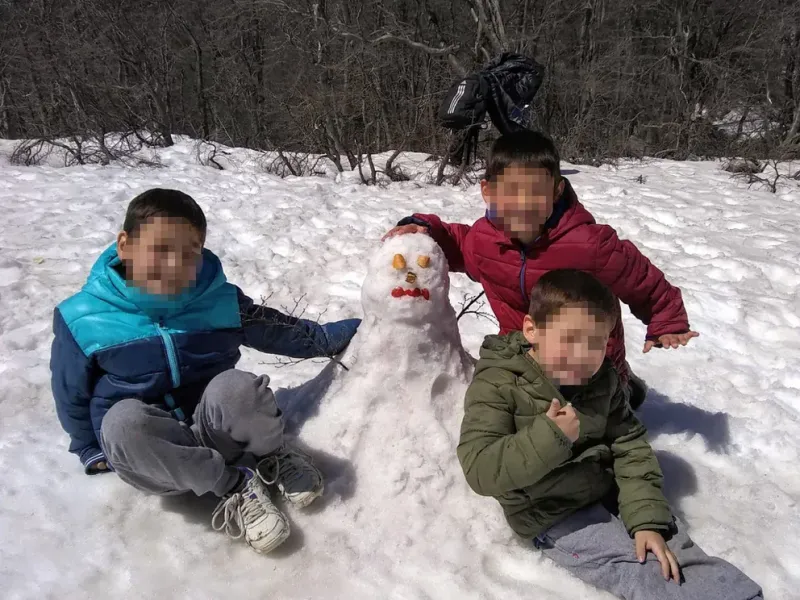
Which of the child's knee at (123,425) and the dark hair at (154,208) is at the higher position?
the dark hair at (154,208)

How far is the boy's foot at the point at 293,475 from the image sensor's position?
5.49ft

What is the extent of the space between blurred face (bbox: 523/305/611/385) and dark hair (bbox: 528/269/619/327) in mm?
14

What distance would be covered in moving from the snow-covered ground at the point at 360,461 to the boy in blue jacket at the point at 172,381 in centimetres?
12

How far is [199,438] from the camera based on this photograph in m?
1.70

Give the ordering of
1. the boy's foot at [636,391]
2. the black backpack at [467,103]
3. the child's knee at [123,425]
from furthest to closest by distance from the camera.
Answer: the black backpack at [467,103] < the boy's foot at [636,391] < the child's knee at [123,425]

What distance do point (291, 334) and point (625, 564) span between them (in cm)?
121

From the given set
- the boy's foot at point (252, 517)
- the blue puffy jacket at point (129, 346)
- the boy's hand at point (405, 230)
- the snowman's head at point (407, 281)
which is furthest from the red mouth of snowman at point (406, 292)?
Result: the boy's foot at point (252, 517)

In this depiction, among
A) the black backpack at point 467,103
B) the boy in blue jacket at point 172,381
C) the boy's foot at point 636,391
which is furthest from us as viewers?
the black backpack at point 467,103

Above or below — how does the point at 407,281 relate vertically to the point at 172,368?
above

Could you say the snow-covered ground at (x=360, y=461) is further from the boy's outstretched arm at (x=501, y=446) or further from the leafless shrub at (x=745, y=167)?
the leafless shrub at (x=745, y=167)

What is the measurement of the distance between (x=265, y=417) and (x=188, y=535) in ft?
1.27

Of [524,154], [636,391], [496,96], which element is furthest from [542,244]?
[496,96]

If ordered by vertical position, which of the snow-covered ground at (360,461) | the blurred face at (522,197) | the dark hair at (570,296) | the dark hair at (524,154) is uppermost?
the dark hair at (524,154)

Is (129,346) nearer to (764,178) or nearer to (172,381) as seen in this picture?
(172,381)
